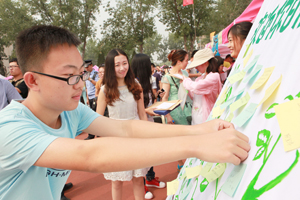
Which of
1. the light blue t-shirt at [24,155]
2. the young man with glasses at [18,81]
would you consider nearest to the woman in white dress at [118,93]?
the light blue t-shirt at [24,155]

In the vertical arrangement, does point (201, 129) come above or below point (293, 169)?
below

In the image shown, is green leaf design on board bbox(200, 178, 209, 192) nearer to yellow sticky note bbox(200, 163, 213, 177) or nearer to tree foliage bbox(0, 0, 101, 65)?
yellow sticky note bbox(200, 163, 213, 177)

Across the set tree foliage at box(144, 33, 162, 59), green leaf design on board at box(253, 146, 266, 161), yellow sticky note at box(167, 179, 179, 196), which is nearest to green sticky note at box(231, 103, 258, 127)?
green leaf design on board at box(253, 146, 266, 161)

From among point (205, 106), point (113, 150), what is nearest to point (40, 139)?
point (113, 150)

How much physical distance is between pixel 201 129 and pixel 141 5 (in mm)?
25192

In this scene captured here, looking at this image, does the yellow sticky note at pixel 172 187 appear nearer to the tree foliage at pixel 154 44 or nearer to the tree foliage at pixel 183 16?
the tree foliage at pixel 183 16

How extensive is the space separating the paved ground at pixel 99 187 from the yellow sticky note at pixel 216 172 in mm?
2260

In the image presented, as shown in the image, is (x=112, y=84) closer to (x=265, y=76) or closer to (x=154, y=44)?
(x=265, y=76)

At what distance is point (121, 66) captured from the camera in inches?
93.1

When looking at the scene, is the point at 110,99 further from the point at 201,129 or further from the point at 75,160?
the point at 75,160

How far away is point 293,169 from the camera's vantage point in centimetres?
43

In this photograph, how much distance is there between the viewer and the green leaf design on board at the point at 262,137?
0.60m

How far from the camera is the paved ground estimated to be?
2.97 m

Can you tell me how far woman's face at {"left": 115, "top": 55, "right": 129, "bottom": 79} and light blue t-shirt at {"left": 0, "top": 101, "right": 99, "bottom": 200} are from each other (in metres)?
1.25
